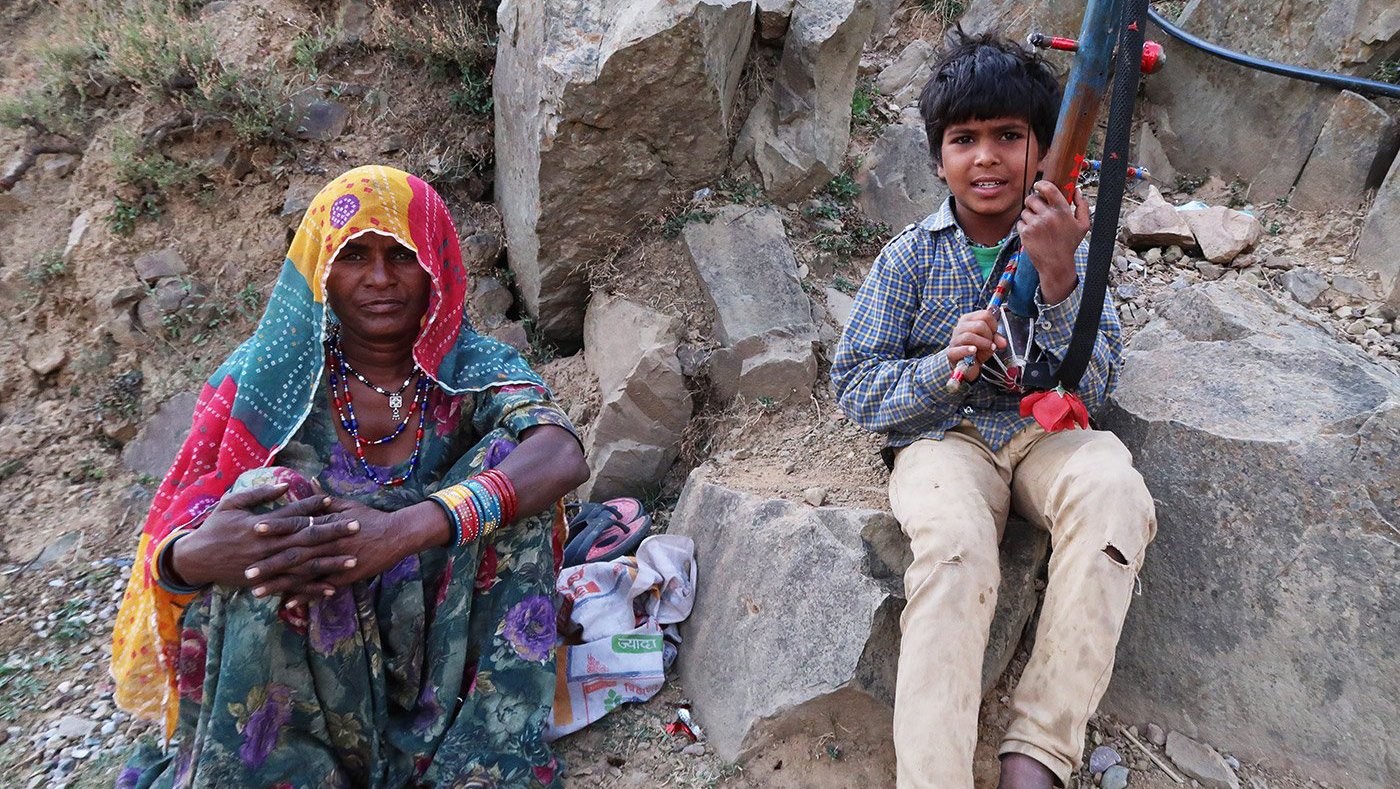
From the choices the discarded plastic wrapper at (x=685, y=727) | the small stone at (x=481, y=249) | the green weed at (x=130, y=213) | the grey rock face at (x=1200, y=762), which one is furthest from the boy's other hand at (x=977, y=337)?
the green weed at (x=130, y=213)

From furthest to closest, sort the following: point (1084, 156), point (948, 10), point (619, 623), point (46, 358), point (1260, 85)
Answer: point (948, 10) < point (46, 358) < point (1260, 85) < point (619, 623) < point (1084, 156)

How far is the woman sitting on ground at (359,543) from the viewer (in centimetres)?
195

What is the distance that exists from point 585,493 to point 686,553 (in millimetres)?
846

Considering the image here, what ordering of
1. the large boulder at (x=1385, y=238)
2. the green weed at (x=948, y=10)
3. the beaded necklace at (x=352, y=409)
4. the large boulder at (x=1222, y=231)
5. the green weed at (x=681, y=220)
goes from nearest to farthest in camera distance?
1. the beaded necklace at (x=352, y=409)
2. the large boulder at (x=1385, y=238)
3. the large boulder at (x=1222, y=231)
4. the green weed at (x=681, y=220)
5. the green weed at (x=948, y=10)

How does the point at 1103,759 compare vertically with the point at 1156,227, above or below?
below

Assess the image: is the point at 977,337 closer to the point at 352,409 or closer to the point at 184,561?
the point at 352,409

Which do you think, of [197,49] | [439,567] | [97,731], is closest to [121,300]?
[197,49]

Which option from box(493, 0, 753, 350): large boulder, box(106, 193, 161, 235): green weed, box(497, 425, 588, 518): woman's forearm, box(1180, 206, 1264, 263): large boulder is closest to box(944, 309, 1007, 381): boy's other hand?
box(497, 425, 588, 518): woman's forearm

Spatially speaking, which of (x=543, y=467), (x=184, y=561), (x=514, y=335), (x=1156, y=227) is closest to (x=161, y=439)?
(x=514, y=335)

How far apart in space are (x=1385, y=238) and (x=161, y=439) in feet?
15.8

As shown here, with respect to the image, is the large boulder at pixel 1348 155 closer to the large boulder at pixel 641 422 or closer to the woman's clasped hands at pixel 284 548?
the large boulder at pixel 641 422

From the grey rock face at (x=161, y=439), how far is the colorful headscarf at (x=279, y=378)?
1.67m

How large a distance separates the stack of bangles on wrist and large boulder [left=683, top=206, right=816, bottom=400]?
1397mm

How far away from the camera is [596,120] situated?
3434 millimetres
